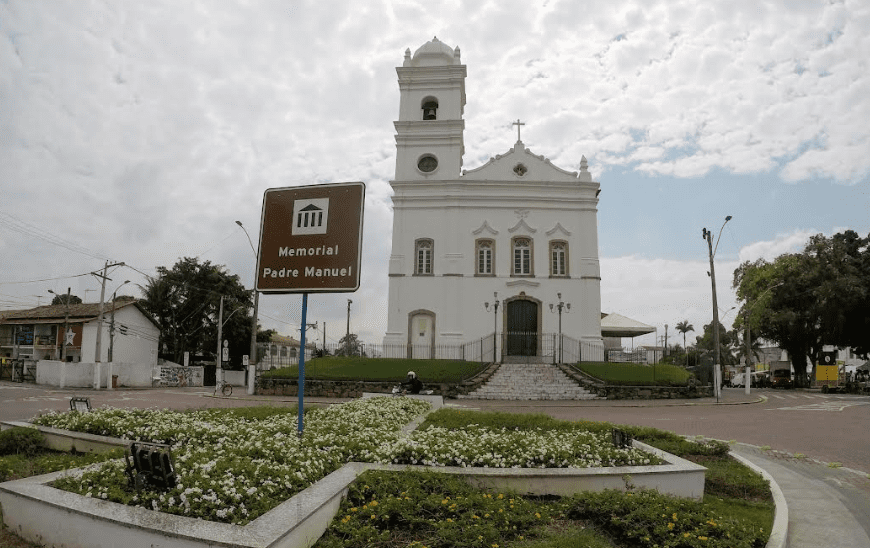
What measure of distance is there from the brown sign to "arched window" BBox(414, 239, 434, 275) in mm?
26316

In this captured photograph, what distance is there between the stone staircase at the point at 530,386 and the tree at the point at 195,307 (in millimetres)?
25541

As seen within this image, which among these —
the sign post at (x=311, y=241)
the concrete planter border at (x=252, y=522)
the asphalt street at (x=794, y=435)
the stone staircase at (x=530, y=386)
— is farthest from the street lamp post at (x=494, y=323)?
the concrete planter border at (x=252, y=522)

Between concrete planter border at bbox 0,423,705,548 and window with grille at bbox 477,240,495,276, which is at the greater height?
window with grille at bbox 477,240,495,276

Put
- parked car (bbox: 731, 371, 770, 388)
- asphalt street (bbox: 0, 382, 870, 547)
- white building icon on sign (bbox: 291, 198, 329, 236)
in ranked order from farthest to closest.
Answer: parked car (bbox: 731, 371, 770, 388) → white building icon on sign (bbox: 291, 198, 329, 236) → asphalt street (bbox: 0, 382, 870, 547)

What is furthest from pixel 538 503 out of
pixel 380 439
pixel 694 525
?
pixel 380 439

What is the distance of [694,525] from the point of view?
4648 millimetres

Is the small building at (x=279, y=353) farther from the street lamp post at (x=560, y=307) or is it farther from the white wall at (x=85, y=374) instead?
the street lamp post at (x=560, y=307)

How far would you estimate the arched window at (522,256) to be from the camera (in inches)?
1325

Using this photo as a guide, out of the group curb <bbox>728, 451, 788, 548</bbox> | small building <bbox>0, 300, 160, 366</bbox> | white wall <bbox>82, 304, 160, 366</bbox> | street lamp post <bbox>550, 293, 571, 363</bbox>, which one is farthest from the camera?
white wall <bbox>82, 304, 160, 366</bbox>

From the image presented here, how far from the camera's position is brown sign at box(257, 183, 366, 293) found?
21.3 feet

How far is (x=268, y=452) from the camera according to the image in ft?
19.2

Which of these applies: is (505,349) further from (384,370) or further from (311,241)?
(311,241)

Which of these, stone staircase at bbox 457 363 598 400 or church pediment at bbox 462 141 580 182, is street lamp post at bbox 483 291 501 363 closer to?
stone staircase at bbox 457 363 598 400

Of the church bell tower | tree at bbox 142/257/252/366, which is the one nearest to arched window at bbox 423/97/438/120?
the church bell tower
